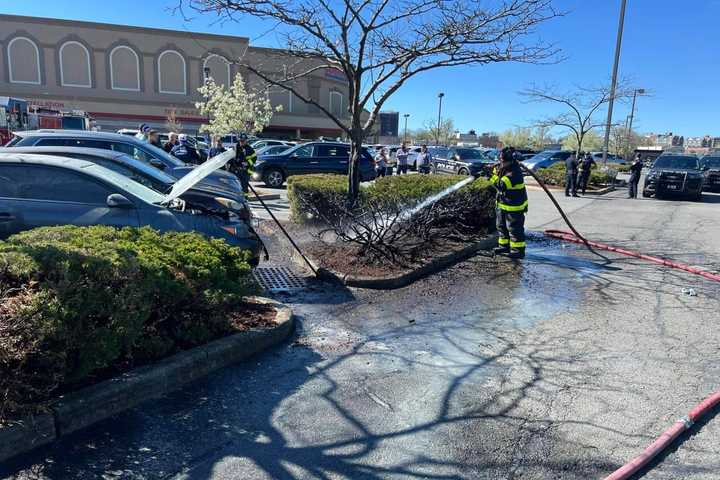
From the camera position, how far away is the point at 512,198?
781cm

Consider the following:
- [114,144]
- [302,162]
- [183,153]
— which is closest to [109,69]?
[302,162]

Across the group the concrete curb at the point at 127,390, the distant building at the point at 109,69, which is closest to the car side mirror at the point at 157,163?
the concrete curb at the point at 127,390

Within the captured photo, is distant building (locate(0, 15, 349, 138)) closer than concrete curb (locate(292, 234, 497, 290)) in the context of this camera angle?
No

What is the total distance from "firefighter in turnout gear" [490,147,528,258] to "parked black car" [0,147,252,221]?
152 inches

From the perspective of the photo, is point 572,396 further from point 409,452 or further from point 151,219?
point 151,219

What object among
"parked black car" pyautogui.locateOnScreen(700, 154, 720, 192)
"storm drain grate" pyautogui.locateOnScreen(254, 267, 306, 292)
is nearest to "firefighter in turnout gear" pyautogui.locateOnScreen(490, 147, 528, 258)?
"storm drain grate" pyautogui.locateOnScreen(254, 267, 306, 292)

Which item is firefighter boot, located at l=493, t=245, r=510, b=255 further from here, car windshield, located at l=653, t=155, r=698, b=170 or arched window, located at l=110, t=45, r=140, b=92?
arched window, located at l=110, t=45, r=140, b=92

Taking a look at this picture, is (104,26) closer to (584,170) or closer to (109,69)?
(109,69)

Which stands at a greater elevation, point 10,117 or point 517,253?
point 10,117

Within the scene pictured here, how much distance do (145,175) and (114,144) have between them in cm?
333

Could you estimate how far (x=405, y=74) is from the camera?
334 inches

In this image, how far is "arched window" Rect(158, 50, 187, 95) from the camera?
172 ft

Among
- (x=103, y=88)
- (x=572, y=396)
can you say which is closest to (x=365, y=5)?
(x=572, y=396)

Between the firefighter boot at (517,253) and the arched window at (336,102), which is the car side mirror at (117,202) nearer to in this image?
the firefighter boot at (517,253)
